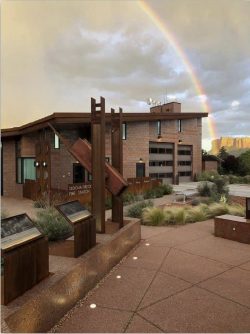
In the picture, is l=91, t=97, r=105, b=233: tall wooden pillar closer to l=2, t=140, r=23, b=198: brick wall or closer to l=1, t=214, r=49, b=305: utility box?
l=1, t=214, r=49, b=305: utility box

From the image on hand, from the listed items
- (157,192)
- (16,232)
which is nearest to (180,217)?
(16,232)

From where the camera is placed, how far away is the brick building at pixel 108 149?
17.8 metres

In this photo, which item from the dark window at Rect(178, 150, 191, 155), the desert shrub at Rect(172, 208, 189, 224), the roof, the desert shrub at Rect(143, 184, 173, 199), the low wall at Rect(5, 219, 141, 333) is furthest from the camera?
the dark window at Rect(178, 150, 191, 155)

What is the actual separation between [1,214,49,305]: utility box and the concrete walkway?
712mm

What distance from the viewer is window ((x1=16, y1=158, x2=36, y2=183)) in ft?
68.3

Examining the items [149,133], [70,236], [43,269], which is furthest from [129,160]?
[43,269]

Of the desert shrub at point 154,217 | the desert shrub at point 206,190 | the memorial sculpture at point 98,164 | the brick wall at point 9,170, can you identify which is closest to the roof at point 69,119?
the brick wall at point 9,170

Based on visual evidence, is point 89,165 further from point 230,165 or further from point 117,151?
point 230,165

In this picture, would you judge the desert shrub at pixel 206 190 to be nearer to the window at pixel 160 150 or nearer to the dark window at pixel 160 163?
the dark window at pixel 160 163

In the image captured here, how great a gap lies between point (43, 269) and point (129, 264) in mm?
2651

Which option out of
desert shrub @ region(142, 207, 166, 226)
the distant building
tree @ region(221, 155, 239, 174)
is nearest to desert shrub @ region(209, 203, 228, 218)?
desert shrub @ region(142, 207, 166, 226)

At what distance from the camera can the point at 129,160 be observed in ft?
76.5

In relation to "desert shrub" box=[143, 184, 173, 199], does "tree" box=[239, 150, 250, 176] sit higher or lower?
higher

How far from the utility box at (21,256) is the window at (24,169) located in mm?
17598
